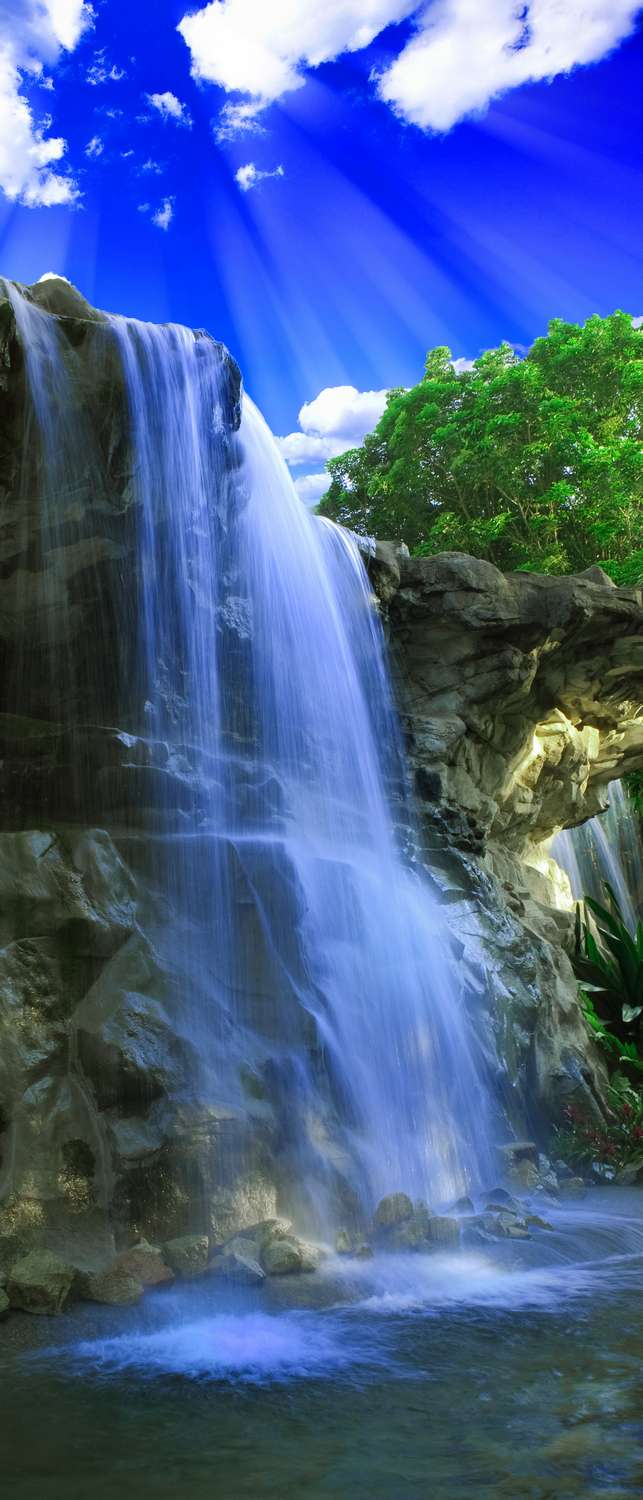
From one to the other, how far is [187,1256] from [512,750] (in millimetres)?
10270

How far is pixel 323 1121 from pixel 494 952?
432 centimetres

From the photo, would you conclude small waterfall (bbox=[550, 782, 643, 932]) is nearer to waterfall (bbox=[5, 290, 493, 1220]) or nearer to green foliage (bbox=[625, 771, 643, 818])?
green foliage (bbox=[625, 771, 643, 818])

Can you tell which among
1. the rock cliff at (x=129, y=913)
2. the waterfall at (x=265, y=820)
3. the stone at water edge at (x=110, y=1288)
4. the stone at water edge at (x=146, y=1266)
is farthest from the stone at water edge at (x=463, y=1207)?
the stone at water edge at (x=110, y=1288)

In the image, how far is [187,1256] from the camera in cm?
578

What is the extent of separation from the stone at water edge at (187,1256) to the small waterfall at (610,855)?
1438cm

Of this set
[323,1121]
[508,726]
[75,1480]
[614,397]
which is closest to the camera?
[75,1480]

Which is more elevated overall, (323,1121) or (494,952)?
(494,952)

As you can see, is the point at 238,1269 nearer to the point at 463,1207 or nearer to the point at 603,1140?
the point at 463,1207

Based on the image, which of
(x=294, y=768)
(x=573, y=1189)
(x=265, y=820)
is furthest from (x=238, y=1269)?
(x=294, y=768)

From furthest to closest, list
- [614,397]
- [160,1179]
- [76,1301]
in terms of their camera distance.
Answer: [614,397], [160,1179], [76,1301]

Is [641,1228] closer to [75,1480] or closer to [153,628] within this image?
[75,1480]

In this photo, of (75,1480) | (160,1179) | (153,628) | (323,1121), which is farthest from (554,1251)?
(153,628)

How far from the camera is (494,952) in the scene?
11.0m

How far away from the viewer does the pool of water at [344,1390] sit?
3.52m
